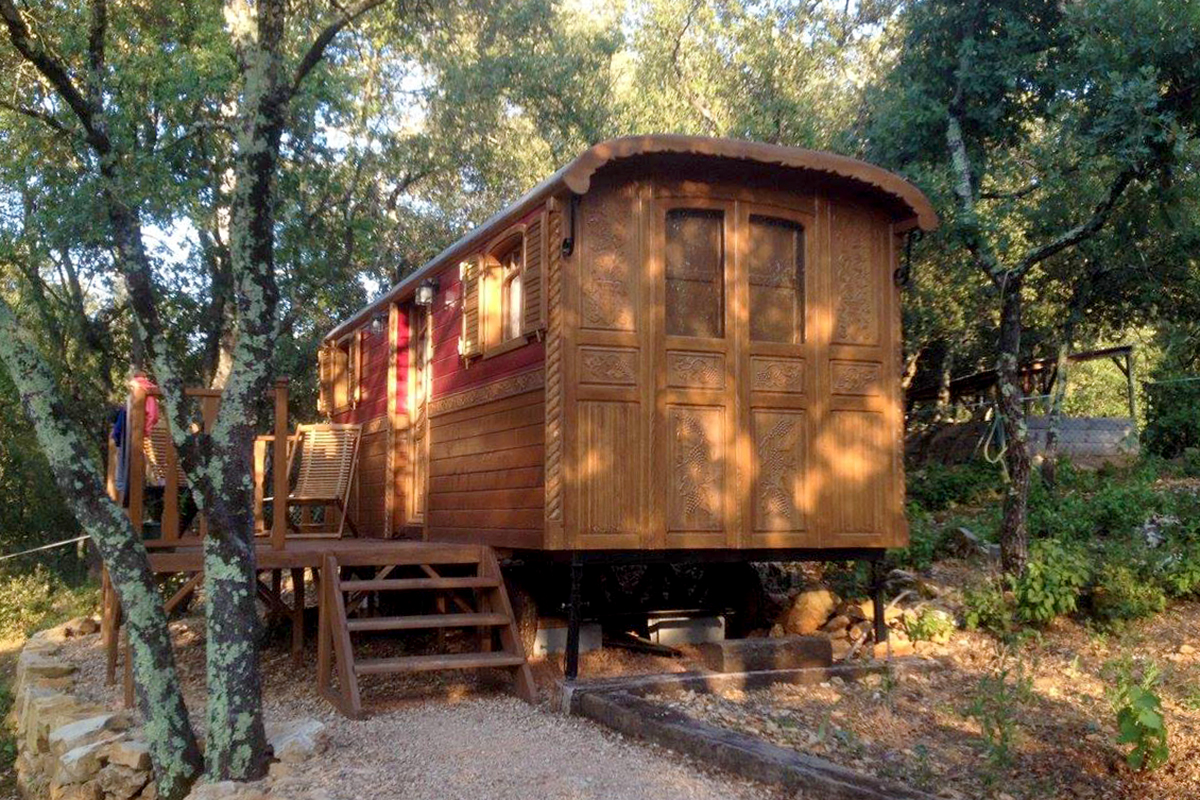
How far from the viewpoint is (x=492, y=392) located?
777cm

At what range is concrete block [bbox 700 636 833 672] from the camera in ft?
22.4

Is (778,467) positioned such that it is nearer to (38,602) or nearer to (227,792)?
(227,792)

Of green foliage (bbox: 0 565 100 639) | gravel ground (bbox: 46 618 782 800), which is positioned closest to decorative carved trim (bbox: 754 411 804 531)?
gravel ground (bbox: 46 618 782 800)

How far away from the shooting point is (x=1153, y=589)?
7.86 meters

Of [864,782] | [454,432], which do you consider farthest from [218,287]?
[864,782]

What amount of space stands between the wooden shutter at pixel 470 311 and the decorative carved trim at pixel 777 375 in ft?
6.72

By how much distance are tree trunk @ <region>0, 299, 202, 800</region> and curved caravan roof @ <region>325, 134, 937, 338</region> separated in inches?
119

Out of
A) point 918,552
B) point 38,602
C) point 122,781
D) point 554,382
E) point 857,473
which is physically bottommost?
point 122,781

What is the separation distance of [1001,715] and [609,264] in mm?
3418

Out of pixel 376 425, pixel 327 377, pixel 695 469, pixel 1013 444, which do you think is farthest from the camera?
pixel 327 377

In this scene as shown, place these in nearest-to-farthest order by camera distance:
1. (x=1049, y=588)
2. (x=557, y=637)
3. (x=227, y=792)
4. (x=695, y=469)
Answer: (x=227, y=792) < (x=695, y=469) < (x=1049, y=588) < (x=557, y=637)

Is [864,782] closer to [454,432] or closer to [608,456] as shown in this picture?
[608,456]

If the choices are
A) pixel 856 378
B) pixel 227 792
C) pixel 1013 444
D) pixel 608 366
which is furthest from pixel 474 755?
pixel 1013 444

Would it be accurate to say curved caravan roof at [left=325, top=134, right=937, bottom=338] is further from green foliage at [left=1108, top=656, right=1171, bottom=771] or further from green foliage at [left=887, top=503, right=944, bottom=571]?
green foliage at [left=1108, top=656, right=1171, bottom=771]
